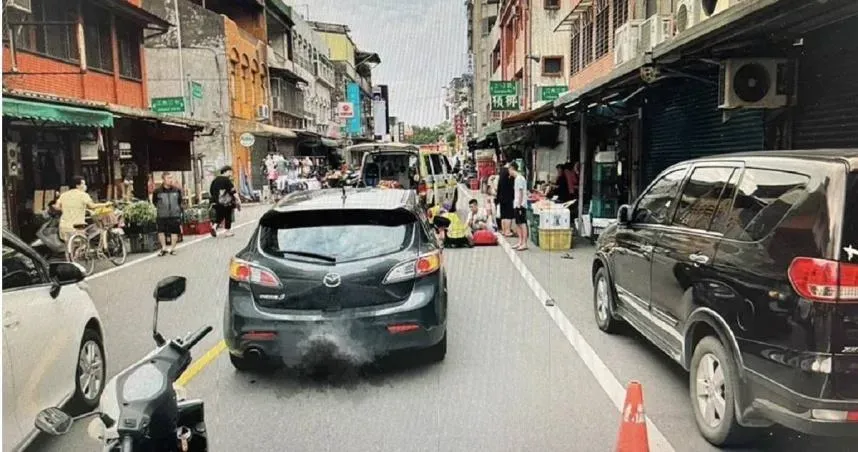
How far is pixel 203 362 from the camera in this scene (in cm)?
515

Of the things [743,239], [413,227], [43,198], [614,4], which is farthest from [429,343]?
[614,4]

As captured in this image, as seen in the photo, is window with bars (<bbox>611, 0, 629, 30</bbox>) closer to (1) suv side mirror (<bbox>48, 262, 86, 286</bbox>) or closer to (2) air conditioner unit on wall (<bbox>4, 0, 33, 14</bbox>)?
(2) air conditioner unit on wall (<bbox>4, 0, 33, 14</bbox>)

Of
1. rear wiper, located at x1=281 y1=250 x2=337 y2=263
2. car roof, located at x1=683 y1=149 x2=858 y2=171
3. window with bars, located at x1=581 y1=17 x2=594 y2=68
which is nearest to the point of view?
car roof, located at x1=683 y1=149 x2=858 y2=171

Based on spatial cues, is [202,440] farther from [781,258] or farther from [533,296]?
[533,296]

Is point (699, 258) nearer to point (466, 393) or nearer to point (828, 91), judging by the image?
point (466, 393)

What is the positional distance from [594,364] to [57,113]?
4961 mm

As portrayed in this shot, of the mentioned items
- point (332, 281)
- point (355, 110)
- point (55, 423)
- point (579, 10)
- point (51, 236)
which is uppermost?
point (579, 10)

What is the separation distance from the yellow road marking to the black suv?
10.5ft

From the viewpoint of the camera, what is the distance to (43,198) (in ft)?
16.8

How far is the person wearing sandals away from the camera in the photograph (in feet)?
37.2

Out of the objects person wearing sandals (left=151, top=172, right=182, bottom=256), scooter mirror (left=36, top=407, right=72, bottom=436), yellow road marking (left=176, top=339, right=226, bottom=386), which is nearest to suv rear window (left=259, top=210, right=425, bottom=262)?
yellow road marking (left=176, top=339, right=226, bottom=386)

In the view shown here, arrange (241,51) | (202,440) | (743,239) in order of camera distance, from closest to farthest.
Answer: (202,440)
(743,239)
(241,51)

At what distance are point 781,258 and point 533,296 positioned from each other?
4.71m

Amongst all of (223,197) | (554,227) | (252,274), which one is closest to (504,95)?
(223,197)
